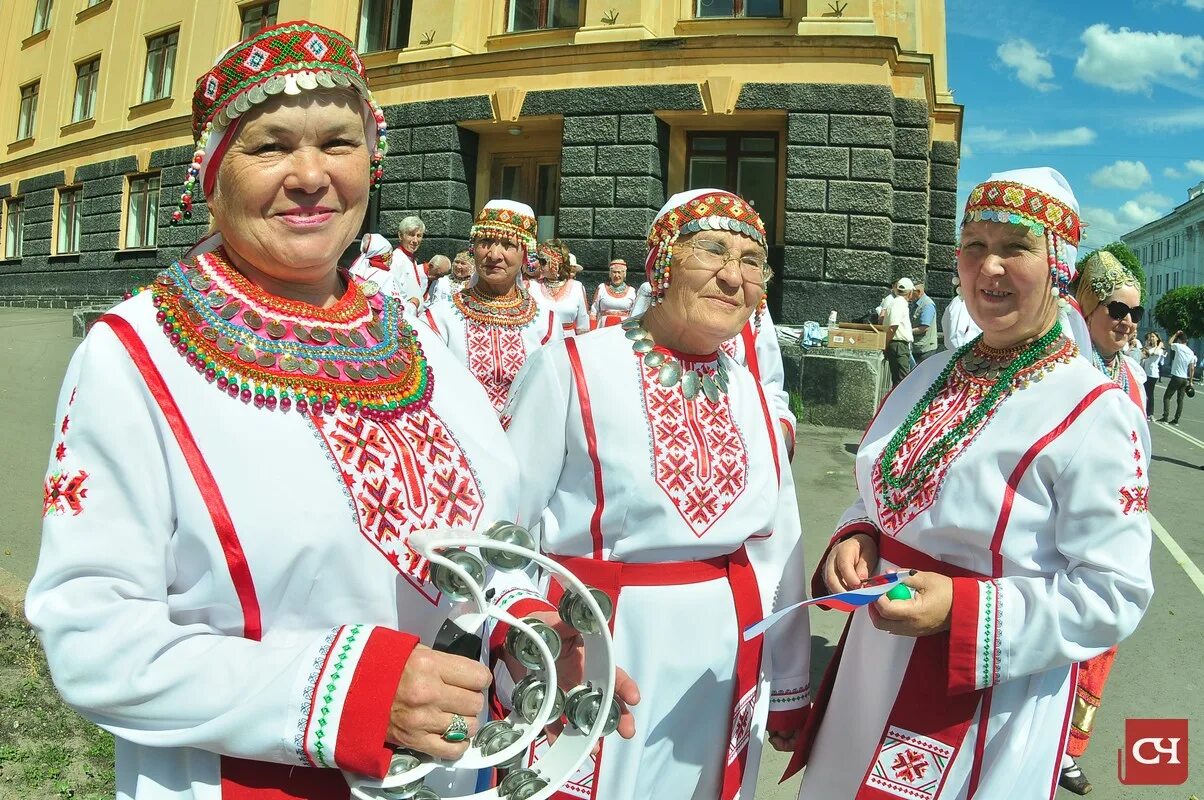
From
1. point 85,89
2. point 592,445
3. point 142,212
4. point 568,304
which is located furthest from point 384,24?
point 592,445

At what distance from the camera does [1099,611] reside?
180 centimetres

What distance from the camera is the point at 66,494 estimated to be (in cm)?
118

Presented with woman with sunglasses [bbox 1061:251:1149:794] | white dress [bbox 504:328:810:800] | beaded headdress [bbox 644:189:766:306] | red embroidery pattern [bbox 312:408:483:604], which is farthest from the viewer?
woman with sunglasses [bbox 1061:251:1149:794]

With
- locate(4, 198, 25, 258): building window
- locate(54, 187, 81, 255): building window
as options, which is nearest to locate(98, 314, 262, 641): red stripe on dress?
locate(54, 187, 81, 255): building window

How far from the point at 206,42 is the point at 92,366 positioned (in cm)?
2047

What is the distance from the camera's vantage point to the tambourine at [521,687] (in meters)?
1.25

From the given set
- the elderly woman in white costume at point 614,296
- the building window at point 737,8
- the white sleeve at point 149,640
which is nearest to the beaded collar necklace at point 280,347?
the white sleeve at point 149,640

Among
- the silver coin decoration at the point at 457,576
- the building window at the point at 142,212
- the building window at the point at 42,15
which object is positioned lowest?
the silver coin decoration at the point at 457,576

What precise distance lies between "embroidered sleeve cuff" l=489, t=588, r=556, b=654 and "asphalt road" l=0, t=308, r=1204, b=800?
2.09 m

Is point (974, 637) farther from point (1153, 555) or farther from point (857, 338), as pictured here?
point (857, 338)

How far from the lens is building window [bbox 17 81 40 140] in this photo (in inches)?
952

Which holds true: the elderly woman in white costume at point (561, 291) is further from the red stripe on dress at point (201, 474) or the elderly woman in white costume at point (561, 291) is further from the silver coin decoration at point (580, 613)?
the red stripe on dress at point (201, 474)

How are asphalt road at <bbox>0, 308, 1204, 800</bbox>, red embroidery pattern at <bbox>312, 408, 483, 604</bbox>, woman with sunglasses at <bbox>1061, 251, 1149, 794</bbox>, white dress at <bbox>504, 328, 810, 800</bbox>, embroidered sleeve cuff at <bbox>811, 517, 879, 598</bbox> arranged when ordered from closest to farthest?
red embroidery pattern at <bbox>312, 408, 483, 604</bbox>, white dress at <bbox>504, 328, 810, 800</bbox>, embroidered sleeve cuff at <bbox>811, 517, 879, 598</bbox>, woman with sunglasses at <bbox>1061, 251, 1149, 794</bbox>, asphalt road at <bbox>0, 308, 1204, 800</bbox>

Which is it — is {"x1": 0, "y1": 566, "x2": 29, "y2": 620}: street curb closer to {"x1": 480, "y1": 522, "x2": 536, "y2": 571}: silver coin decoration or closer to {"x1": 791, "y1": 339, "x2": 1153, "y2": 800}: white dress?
{"x1": 480, "y1": 522, "x2": 536, "y2": 571}: silver coin decoration
